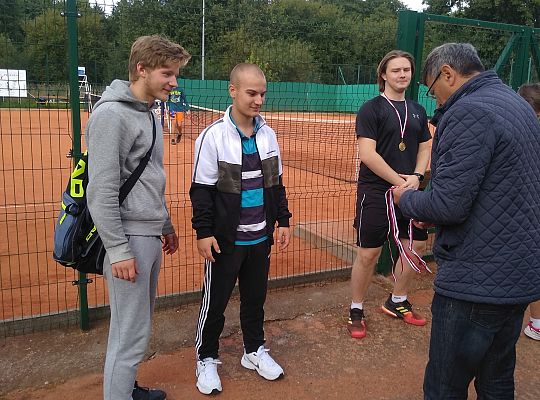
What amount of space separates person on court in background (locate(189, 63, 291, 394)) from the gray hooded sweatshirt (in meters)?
0.40

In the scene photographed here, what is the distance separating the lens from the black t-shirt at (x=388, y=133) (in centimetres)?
373

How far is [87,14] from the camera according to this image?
140 inches

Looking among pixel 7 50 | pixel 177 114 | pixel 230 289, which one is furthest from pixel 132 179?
pixel 177 114

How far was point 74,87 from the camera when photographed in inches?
137

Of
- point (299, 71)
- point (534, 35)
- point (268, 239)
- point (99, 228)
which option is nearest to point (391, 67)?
point (299, 71)

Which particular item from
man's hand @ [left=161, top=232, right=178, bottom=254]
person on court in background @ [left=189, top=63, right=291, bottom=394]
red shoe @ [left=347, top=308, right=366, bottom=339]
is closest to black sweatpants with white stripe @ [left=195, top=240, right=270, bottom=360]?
person on court in background @ [left=189, top=63, right=291, bottom=394]

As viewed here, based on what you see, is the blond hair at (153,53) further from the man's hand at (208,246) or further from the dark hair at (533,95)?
the dark hair at (533,95)

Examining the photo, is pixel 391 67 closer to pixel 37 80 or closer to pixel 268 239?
pixel 268 239

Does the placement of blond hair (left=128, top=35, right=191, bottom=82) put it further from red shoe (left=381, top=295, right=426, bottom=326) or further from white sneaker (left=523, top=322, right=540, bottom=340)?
white sneaker (left=523, top=322, right=540, bottom=340)

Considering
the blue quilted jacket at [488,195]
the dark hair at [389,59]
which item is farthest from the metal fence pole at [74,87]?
the blue quilted jacket at [488,195]

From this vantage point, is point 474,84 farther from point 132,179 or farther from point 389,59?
point 389,59

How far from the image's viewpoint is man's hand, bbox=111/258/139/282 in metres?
2.32

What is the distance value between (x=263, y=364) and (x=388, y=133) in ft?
6.23

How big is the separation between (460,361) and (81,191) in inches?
75.3
